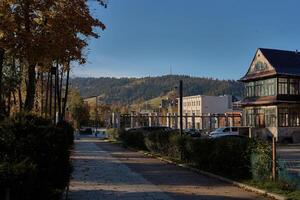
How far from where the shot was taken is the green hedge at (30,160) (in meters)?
5.84

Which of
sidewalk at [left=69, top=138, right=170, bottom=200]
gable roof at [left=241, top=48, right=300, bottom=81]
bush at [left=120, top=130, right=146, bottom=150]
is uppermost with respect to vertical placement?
gable roof at [left=241, top=48, right=300, bottom=81]

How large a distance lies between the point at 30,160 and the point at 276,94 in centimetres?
5545

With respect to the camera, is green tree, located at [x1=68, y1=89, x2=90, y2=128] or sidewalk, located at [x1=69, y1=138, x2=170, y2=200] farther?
green tree, located at [x1=68, y1=89, x2=90, y2=128]

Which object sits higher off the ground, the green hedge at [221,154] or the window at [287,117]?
the window at [287,117]

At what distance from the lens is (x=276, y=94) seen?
196 ft

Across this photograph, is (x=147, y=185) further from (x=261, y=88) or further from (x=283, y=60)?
(x=283, y=60)

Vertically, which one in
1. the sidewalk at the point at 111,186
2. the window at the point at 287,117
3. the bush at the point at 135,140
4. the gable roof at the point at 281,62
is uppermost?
the gable roof at the point at 281,62

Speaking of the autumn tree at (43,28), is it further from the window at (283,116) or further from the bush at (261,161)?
the window at (283,116)

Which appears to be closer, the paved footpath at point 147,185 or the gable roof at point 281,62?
the paved footpath at point 147,185

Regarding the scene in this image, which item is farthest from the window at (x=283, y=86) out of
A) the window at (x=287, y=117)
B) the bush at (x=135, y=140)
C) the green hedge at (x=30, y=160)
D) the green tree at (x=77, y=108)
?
the green hedge at (x=30, y=160)

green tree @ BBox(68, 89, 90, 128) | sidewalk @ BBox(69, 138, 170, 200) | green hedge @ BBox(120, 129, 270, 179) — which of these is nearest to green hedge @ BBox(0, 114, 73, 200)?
sidewalk @ BBox(69, 138, 170, 200)

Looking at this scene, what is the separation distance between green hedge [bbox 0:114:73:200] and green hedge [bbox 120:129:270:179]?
6439 millimetres

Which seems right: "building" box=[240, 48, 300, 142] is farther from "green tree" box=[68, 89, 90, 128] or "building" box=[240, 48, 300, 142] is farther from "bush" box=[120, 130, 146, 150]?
"green tree" box=[68, 89, 90, 128]

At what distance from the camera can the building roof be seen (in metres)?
60.3
